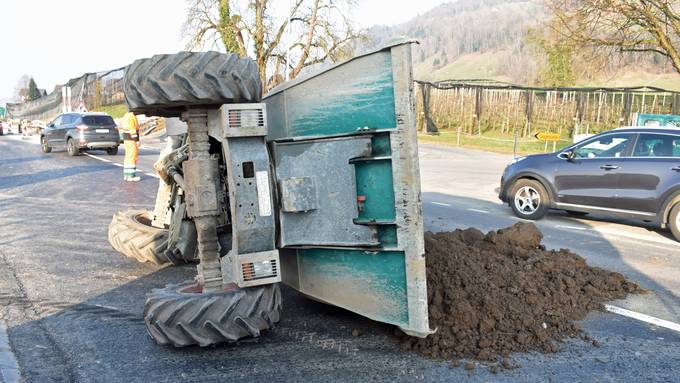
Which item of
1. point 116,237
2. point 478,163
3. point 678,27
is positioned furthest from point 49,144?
point 678,27

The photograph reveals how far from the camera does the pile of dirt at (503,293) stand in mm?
3965

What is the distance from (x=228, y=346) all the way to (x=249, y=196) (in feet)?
3.55

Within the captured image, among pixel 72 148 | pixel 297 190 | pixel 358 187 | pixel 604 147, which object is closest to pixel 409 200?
pixel 358 187

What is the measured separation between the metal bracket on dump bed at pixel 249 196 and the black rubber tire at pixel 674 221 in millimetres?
6846

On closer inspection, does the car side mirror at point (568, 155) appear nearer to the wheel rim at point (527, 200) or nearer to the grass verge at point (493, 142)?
the wheel rim at point (527, 200)

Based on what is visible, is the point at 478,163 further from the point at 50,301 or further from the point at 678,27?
the point at 50,301

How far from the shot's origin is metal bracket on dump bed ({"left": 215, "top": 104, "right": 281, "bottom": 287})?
3.72 m

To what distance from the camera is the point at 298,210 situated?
389 centimetres

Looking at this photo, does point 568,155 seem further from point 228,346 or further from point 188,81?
point 188,81

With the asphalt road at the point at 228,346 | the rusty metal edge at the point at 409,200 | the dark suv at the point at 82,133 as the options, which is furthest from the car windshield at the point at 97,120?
the rusty metal edge at the point at 409,200

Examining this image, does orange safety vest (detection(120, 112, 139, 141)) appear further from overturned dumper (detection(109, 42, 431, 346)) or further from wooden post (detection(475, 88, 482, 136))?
wooden post (detection(475, 88, 482, 136))

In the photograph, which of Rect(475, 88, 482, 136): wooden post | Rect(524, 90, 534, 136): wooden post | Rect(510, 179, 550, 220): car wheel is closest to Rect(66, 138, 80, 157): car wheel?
Rect(510, 179, 550, 220): car wheel

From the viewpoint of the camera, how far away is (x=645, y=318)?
474 cm

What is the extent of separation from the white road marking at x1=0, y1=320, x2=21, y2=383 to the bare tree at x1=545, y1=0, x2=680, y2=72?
21610mm
